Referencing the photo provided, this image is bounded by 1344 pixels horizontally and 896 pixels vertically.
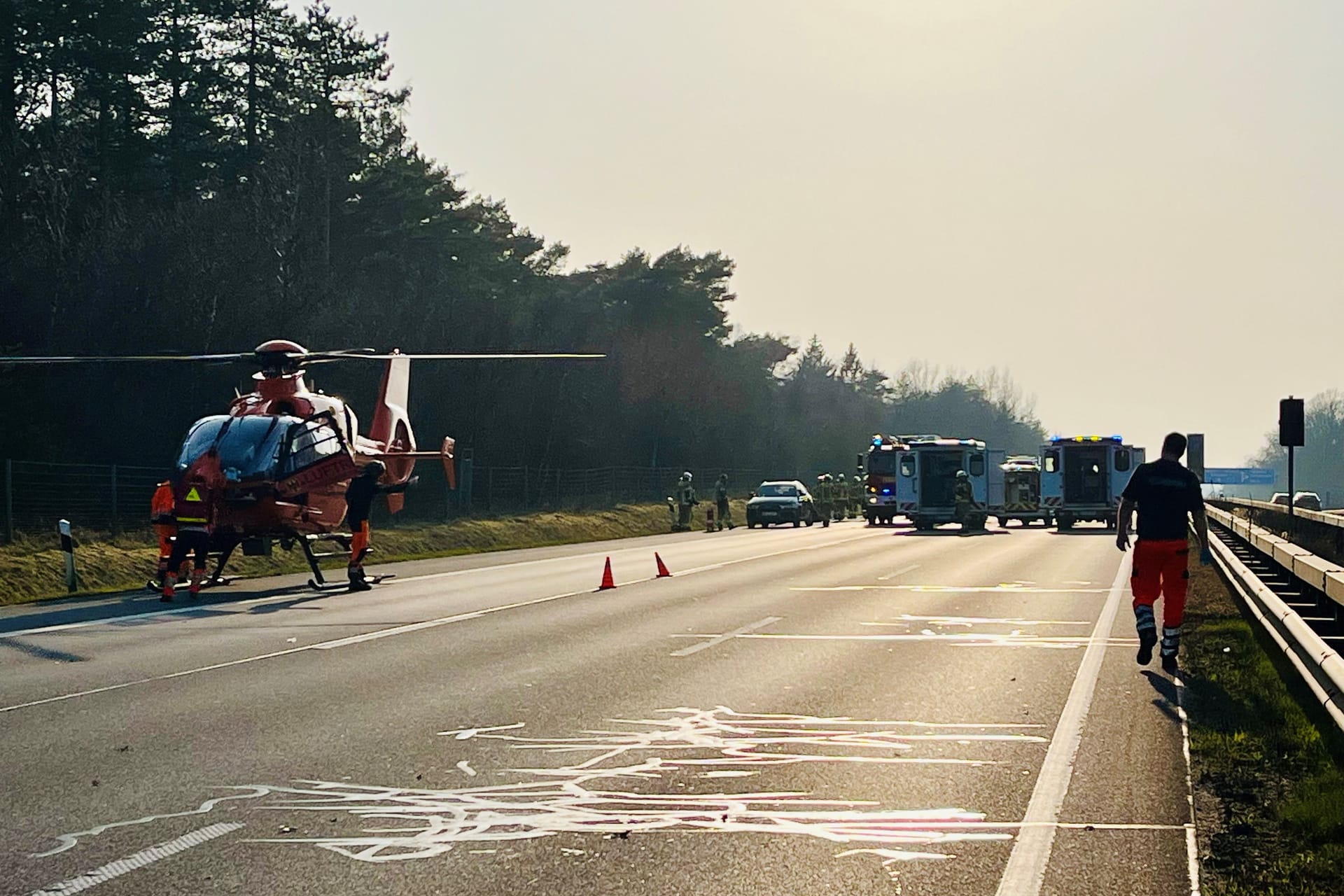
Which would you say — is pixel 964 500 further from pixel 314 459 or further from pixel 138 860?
pixel 138 860

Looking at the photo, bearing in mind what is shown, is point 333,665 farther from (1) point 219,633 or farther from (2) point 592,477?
(2) point 592,477

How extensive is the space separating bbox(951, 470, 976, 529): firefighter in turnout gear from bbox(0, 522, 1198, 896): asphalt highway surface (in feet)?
102

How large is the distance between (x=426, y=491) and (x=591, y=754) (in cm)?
4305

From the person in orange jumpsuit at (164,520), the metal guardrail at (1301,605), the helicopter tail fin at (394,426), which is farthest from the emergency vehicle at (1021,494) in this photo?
the person in orange jumpsuit at (164,520)

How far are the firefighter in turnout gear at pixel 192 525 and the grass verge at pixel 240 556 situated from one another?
244cm

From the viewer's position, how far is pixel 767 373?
119312mm

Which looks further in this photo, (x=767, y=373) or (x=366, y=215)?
(x=767, y=373)

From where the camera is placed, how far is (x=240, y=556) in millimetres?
32406

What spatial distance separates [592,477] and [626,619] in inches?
2010

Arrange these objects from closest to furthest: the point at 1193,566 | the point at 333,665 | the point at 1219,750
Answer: the point at 1219,750, the point at 333,665, the point at 1193,566

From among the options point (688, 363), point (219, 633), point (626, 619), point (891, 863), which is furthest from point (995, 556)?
point (688, 363)

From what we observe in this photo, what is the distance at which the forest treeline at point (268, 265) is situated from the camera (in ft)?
141

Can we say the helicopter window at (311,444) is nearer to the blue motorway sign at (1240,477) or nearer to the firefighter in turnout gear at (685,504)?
the firefighter in turnout gear at (685,504)

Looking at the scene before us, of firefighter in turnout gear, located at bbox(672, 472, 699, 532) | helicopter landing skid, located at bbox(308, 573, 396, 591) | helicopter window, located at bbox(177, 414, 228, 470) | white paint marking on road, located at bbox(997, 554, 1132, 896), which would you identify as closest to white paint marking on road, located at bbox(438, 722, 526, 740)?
white paint marking on road, located at bbox(997, 554, 1132, 896)
